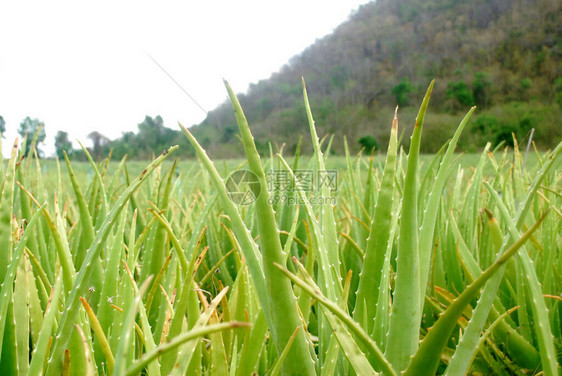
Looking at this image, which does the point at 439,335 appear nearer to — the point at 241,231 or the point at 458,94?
the point at 241,231

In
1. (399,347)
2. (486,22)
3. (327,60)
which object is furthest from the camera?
(486,22)

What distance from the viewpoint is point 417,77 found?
4.59ft

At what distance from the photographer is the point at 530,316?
539mm

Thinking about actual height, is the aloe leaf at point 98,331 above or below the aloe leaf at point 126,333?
below

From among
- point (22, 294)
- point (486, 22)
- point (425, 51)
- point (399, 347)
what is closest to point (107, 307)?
point (22, 294)

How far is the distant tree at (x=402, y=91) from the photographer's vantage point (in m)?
1.25

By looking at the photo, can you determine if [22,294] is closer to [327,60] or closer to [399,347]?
[399,347]

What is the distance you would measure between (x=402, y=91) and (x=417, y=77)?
154 mm

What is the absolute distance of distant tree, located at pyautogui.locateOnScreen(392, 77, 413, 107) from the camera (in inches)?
49.3

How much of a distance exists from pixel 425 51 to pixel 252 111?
1.02 m

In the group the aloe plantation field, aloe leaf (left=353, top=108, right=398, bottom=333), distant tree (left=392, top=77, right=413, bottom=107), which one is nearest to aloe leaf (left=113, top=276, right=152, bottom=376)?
the aloe plantation field

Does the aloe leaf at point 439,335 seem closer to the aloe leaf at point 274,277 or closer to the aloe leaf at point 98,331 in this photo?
the aloe leaf at point 274,277

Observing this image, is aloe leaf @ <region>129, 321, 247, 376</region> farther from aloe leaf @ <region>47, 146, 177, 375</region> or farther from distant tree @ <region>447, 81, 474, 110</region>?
distant tree @ <region>447, 81, 474, 110</region>

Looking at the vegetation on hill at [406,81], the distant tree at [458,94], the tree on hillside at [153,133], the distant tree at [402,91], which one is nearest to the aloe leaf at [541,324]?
the vegetation on hill at [406,81]
